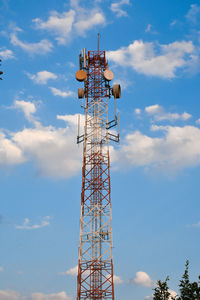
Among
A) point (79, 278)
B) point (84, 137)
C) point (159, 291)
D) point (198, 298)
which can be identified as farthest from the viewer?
point (84, 137)

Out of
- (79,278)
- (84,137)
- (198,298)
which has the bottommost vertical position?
(198,298)

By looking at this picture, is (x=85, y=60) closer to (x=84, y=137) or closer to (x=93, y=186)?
(x=84, y=137)

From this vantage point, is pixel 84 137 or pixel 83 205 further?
pixel 84 137

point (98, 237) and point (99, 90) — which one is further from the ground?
point (99, 90)

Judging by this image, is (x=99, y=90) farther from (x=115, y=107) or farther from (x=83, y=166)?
(x=83, y=166)

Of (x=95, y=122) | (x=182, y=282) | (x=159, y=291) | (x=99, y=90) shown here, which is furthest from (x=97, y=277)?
(x=99, y=90)

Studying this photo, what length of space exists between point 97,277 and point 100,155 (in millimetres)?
16908

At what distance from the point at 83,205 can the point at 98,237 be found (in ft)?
16.6

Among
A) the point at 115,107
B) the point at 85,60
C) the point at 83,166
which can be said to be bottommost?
the point at 83,166

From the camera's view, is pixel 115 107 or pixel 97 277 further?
pixel 115 107

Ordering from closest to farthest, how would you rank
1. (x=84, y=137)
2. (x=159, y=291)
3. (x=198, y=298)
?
1. (x=198, y=298)
2. (x=159, y=291)
3. (x=84, y=137)

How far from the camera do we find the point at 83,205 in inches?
2344

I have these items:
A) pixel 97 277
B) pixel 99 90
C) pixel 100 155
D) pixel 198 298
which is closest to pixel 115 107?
pixel 99 90

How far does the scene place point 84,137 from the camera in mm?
63406
